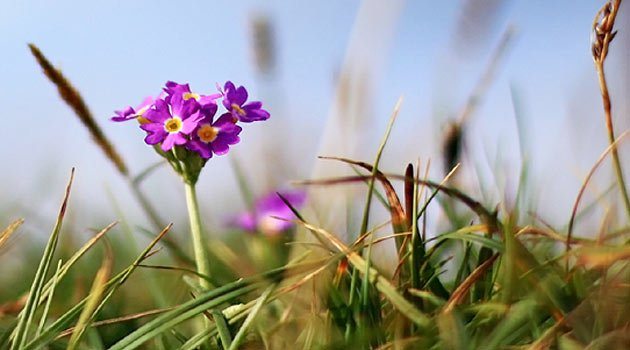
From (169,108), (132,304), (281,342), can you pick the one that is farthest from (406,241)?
(132,304)

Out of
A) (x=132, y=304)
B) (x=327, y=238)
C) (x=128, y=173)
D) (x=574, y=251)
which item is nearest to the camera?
(x=574, y=251)

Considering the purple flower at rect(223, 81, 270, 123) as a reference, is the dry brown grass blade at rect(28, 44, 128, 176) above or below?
above

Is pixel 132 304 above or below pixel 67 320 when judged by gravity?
below

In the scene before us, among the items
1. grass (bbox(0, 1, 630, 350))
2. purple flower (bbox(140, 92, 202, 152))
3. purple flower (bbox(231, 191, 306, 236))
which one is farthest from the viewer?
purple flower (bbox(231, 191, 306, 236))

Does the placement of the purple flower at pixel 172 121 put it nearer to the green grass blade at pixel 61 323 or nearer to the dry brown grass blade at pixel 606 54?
the green grass blade at pixel 61 323

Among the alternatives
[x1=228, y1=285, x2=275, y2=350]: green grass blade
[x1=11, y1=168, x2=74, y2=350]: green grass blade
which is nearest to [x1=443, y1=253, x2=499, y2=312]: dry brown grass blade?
[x1=228, y1=285, x2=275, y2=350]: green grass blade

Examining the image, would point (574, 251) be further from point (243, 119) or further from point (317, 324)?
point (243, 119)

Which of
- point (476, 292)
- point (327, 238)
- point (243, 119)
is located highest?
point (243, 119)

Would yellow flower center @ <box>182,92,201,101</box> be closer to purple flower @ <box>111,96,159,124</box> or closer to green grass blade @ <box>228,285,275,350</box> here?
purple flower @ <box>111,96,159,124</box>
